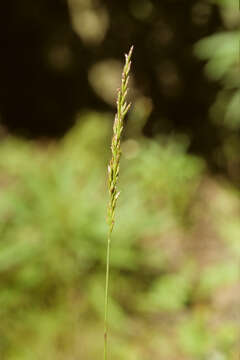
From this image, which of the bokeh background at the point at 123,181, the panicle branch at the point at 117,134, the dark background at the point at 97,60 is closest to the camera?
the panicle branch at the point at 117,134

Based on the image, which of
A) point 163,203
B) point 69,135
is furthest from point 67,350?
point 69,135

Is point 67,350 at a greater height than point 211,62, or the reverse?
point 211,62

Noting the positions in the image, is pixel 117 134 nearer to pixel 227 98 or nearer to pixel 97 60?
pixel 227 98

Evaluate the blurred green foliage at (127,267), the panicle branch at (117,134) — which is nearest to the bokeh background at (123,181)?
the blurred green foliage at (127,267)

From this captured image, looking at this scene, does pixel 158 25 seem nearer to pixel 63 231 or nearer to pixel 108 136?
pixel 108 136

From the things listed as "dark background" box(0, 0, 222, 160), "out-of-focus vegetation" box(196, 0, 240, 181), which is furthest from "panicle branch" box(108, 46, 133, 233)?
"dark background" box(0, 0, 222, 160)

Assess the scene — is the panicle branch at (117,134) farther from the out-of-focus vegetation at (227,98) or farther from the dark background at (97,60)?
the dark background at (97,60)

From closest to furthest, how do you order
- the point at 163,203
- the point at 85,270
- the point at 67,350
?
the point at 67,350, the point at 85,270, the point at 163,203

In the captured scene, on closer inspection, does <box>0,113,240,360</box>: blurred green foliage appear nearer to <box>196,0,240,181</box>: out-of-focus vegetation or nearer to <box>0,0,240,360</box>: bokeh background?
<box>0,0,240,360</box>: bokeh background

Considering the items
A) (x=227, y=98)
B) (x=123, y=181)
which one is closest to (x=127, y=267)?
(x=123, y=181)
